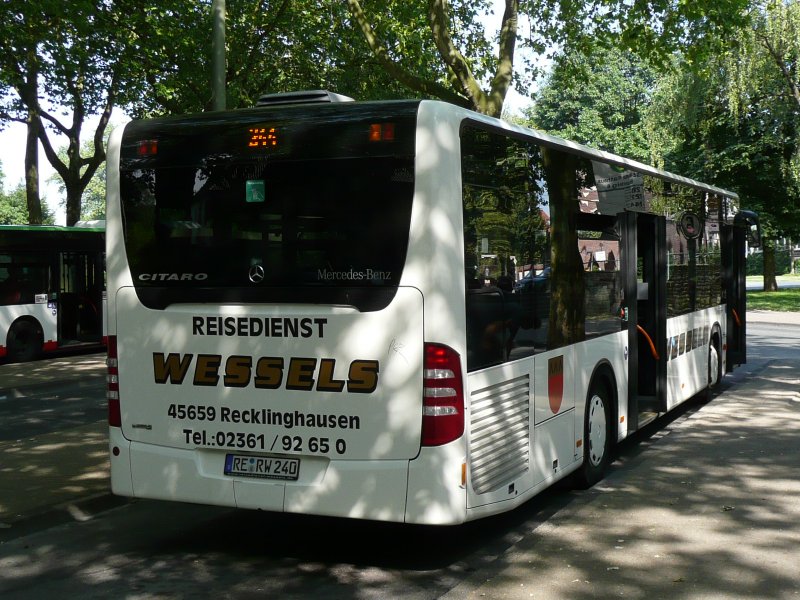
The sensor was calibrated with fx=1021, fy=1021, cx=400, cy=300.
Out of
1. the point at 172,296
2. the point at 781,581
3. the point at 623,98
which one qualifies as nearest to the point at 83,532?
the point at 172,296

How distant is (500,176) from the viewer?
6.47 meters

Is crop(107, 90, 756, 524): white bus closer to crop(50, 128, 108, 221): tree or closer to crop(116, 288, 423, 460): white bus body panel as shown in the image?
crop(116, 288, 423, 460): white bus body panel

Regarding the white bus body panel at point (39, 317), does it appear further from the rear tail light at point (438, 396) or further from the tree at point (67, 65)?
the rear tail light at point (438, 396)

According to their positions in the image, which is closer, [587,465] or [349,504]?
[349,504]

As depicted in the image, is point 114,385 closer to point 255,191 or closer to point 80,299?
point 255,191

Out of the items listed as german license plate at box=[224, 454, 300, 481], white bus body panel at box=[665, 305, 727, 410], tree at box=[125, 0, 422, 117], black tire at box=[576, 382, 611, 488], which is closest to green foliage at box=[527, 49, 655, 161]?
tree at box=[125, 0, 422, 117]

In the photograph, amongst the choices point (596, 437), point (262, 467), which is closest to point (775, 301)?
point (596, 437)

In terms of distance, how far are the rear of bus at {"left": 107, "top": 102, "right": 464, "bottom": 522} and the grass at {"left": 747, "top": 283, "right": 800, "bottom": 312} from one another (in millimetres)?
30858

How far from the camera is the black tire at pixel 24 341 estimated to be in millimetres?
20609

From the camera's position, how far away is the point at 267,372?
19.9 ft

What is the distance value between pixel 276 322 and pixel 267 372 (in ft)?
1.00

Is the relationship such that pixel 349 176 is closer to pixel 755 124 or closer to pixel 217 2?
pixel 217 2

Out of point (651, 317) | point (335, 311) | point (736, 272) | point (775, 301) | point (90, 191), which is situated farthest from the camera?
point (90, 191)

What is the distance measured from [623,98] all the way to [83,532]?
63799 mm
